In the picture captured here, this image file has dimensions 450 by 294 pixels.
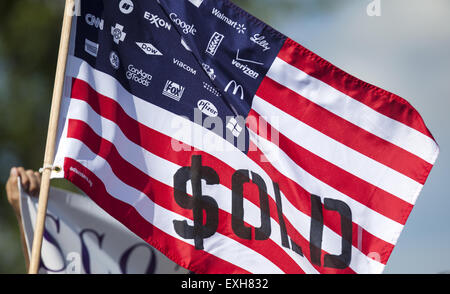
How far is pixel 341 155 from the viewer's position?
6.72 meters

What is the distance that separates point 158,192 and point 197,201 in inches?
11.6

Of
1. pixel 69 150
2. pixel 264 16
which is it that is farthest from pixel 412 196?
pixel 264 16

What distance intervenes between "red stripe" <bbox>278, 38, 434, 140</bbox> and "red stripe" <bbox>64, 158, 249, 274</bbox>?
1.56 meters

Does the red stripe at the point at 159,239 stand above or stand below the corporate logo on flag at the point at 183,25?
below

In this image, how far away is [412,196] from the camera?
6645mm

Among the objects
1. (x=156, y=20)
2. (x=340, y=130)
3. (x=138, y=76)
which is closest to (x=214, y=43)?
(x=156, y=20)

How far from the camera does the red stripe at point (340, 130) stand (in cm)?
668

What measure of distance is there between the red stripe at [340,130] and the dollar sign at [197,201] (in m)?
0.73

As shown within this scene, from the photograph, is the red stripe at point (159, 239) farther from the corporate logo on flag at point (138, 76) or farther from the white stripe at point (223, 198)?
the corporate logo on flag at point (138, 76)

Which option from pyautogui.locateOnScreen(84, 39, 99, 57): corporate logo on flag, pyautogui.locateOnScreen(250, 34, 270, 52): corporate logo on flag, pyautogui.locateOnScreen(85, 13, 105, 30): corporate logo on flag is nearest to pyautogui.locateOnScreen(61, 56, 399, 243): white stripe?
pyautogui.locateOnScreen(84, 39, 99, 57): corporate logo on flag

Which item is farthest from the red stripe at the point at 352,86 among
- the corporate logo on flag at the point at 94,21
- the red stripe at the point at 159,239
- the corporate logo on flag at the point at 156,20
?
the red stripe at the point at 159,239

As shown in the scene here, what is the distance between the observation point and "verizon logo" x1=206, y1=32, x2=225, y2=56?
664cm

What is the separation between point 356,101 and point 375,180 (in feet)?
2.00

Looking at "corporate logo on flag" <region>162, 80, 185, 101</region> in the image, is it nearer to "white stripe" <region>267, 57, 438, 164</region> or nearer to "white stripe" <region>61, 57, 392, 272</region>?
"white stripe" <region>61, 57, 392, 272</region>
